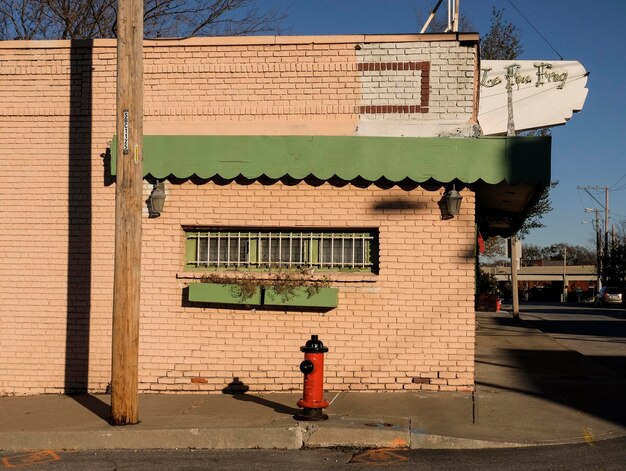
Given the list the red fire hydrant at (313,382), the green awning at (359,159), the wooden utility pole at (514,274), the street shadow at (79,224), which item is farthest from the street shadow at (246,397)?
the wooden utility pole at (514,274)

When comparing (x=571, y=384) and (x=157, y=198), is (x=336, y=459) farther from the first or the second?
(x=571, y=384)

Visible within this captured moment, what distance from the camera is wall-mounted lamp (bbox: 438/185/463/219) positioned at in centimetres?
1096

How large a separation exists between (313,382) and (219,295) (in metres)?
2.57

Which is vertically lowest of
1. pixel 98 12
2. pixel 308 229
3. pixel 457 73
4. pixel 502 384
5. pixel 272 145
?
pixel 502 384

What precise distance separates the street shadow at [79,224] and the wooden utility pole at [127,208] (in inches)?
102

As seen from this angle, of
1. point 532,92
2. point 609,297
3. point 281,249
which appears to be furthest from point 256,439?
point 609,297

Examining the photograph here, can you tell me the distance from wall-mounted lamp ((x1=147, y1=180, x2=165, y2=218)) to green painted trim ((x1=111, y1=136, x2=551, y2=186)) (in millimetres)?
190

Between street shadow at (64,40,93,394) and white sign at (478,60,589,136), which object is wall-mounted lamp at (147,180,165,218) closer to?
street shadow at (64,40,93,394)

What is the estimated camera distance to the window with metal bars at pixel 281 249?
11594mm

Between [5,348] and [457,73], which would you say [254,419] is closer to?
[5,348]

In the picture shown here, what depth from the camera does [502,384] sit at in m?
12.5

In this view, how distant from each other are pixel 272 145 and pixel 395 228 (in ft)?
6.25

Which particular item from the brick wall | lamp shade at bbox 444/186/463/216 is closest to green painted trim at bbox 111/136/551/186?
lamp shade at bbox 444/186/463/216


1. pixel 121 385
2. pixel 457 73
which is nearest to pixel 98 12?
pixel 457 73
